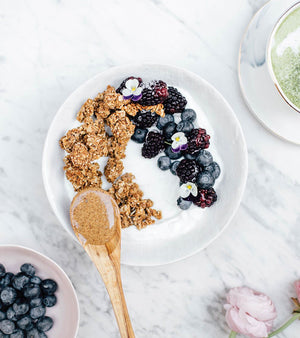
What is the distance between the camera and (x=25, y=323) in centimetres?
103

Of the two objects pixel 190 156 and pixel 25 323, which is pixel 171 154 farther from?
pixel 25 323

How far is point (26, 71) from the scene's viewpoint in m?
1.11

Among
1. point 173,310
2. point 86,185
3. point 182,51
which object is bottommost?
point 173,310

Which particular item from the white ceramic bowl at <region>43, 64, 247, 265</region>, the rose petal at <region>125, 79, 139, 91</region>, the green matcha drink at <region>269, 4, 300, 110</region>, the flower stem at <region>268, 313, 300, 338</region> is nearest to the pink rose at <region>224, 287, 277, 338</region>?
the flower stem at <region>268, 313, 300, 338</region>

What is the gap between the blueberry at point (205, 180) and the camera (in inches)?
40.0

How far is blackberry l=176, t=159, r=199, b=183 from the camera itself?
1010 mm

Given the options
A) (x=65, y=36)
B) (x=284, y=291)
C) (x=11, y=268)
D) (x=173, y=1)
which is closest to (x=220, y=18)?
(x=173, y=1)

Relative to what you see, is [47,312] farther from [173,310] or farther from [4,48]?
[4,48]

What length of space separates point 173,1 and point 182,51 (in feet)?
Result: 0.45

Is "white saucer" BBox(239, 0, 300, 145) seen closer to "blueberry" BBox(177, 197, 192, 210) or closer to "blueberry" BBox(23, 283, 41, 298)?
"blueberry" BBox(177, 197, 192, 210)

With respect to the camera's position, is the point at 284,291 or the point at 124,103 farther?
the point at 284,291

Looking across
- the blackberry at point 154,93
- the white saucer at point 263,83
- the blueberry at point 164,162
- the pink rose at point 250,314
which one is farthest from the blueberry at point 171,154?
the pink rose at point 250,314

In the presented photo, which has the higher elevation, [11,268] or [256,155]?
[256,155]

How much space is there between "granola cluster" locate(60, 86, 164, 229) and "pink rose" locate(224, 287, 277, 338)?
1.01 feet
